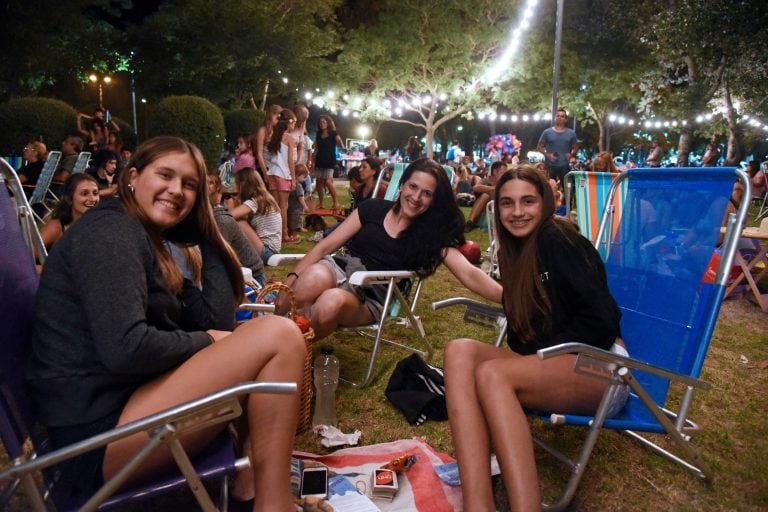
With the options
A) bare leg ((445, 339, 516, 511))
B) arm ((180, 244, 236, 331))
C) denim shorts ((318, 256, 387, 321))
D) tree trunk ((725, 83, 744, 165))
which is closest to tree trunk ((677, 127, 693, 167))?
tree trunk ((725, 83, 744, 165))

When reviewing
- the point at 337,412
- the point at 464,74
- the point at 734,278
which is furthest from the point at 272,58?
the point at 337,412

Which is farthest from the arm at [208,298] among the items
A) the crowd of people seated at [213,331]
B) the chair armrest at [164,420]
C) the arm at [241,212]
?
the arm at [241,212]

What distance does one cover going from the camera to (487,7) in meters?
15.6

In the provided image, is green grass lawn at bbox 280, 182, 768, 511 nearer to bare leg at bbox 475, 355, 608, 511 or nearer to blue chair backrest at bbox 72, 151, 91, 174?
bare leg at bbox 475, 355, 608, 511

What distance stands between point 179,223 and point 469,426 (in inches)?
51.1

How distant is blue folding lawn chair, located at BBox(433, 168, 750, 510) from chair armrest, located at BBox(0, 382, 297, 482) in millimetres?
1014

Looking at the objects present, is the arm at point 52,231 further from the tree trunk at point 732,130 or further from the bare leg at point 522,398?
the tree trunk at point 732,130

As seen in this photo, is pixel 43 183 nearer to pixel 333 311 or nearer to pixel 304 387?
pixel 333 311

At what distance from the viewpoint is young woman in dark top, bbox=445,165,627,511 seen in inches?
72.9

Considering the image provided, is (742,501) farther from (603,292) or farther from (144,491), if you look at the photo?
(144,491)

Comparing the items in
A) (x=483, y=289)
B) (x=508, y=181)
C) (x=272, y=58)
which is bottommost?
(x=483, y=289)

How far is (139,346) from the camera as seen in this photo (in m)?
1.47

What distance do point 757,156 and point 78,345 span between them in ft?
147

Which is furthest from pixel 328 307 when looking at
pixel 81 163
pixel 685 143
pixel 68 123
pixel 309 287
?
pixel 685 143
